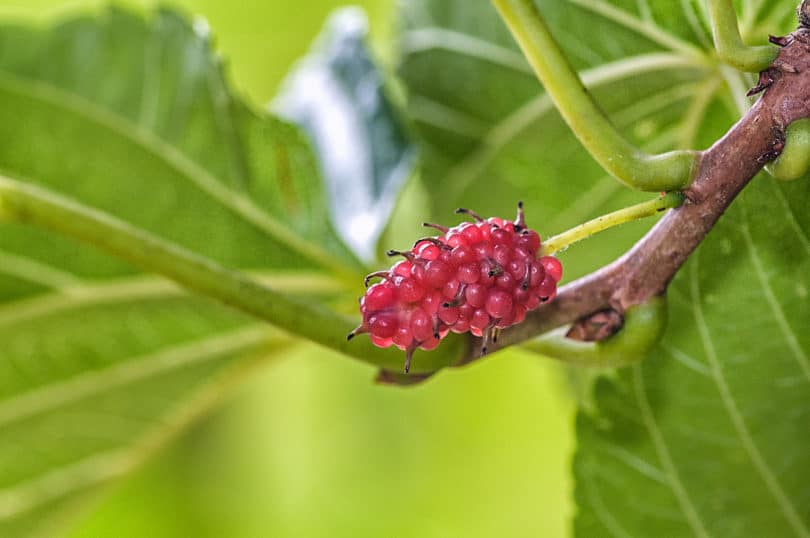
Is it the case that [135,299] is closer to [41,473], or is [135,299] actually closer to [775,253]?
[41,473]

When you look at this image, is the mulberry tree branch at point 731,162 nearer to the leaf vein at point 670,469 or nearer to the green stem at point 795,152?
the green stem at point 795,152

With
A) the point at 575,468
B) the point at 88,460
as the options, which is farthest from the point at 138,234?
the point at 88,460

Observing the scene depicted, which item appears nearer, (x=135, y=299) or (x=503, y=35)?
(x=503, y=35)

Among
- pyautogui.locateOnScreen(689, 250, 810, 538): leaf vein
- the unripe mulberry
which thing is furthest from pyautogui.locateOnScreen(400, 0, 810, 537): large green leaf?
the unripe mulberry

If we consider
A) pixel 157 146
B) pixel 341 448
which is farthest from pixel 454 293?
A: pixel 341 448

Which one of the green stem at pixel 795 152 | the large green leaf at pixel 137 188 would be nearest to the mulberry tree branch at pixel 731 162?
the green stem at pixel 795 152
